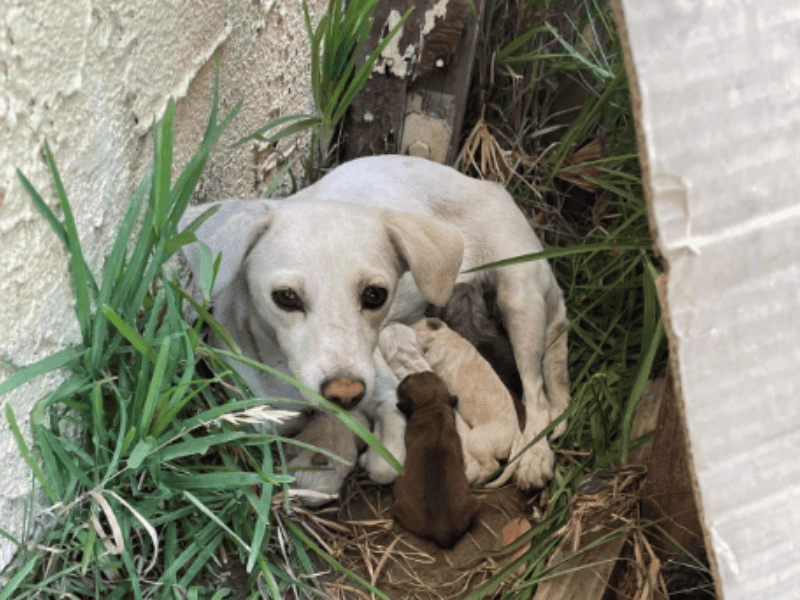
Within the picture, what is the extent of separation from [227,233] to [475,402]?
96 cm

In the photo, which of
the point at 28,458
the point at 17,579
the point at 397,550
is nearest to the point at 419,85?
the point at 397,550

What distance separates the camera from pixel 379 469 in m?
2.15

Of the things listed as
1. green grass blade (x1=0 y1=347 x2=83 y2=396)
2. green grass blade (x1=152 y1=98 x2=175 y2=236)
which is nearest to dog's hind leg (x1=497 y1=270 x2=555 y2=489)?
green grass blade (x1=152 y1=98 x2=175 y2=236)

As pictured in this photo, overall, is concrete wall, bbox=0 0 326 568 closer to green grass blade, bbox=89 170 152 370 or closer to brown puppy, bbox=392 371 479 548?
green grass blade, bbox=89 170 152 370

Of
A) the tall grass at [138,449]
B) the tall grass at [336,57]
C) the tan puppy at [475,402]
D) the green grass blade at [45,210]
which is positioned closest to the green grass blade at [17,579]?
the tall grass at [138,449]

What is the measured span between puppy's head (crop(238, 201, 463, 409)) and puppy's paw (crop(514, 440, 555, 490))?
599mm

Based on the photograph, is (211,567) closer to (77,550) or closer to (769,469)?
(77,550)

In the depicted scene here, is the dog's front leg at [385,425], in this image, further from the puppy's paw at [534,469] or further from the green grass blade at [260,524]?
the green grass blade at [260,524]

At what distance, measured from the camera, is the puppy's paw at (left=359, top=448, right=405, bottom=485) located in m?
2.15

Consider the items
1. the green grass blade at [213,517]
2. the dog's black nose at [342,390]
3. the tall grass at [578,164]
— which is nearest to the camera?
the green grass blade at [213,517]

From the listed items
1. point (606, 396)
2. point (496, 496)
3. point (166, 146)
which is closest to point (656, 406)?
point (606, 396)

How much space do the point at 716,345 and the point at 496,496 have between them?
1.39 meters

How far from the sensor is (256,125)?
99.1 inches

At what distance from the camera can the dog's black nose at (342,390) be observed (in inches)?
67.9
